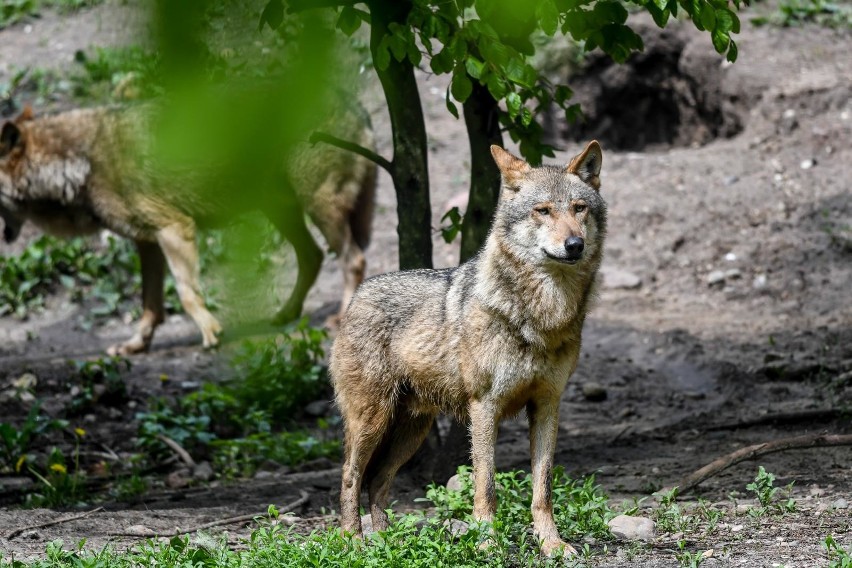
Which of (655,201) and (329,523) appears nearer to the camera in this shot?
(329,523)

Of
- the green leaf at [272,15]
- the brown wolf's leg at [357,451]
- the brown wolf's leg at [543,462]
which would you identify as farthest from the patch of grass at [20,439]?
the green leaf at [272,15]

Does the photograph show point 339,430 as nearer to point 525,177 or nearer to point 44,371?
point 44,371

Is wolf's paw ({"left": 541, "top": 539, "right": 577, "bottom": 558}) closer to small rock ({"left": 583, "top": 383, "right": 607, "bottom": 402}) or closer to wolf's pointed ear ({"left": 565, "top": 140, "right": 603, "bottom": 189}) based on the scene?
wolf's pointed ear ({"left": 565, "top": 140, "right": 603, "bottom": 189})

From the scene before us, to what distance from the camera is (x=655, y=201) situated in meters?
11.6

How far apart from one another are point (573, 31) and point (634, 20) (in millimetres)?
8318

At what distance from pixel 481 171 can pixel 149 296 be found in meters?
4.86

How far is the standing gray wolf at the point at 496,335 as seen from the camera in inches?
190

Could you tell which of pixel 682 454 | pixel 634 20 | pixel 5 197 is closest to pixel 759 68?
pixel 634 20

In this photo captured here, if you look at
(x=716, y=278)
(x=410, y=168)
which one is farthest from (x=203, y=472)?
(x=716, y=278)

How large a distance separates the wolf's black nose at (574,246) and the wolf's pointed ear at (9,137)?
23.7 ft

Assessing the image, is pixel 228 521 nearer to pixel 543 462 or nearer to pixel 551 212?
pixel 543 462

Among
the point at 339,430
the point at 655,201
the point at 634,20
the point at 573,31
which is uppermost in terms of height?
the point at 634,20

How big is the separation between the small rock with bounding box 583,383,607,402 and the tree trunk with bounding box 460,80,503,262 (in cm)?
233

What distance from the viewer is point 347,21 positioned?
6.73ft
